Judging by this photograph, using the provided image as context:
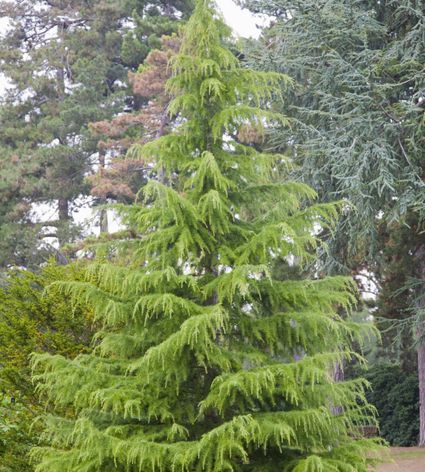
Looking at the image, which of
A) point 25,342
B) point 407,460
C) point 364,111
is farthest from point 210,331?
point 407,460

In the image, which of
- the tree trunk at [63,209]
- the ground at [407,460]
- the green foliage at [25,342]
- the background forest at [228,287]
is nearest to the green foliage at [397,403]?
the background forest at [228,287]

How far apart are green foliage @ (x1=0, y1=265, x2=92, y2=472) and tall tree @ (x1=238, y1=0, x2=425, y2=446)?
482cm

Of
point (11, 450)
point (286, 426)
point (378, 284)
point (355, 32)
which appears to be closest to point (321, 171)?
point (355, 32)

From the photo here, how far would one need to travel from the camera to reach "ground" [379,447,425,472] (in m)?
12.5

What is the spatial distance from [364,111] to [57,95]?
17680 mm

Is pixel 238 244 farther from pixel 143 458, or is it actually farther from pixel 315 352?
pixel 143 458

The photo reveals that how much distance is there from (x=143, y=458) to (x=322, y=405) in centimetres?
162

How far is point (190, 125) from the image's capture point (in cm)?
655

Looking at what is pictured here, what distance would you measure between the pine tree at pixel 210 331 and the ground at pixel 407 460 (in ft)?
21.8

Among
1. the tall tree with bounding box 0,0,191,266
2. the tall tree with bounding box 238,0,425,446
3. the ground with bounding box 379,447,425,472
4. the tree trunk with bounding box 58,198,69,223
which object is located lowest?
the ground with bounding box 379,447,425,472

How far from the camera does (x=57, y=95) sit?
89.8 feet

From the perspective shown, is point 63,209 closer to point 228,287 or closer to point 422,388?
point 422,388

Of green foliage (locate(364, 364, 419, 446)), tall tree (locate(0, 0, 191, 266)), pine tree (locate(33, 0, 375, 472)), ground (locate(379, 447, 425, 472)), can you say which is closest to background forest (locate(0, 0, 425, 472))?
pine tree (locate(33, 0, 375, 472))

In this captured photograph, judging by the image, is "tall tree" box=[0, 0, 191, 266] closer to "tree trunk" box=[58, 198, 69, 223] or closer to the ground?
"tree trunk" box=[58, 198, 69, 223]
